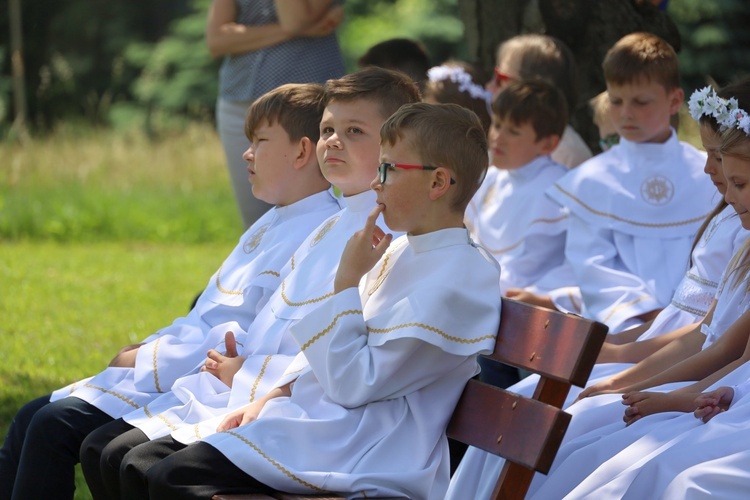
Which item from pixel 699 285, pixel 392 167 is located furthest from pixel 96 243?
pixel 392 167

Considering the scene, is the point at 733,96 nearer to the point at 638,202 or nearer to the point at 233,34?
the point at 638,202

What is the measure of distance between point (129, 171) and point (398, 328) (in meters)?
10.9

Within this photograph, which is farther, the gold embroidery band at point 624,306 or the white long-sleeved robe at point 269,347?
the gold embroidery band at point 624,306

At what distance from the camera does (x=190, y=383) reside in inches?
144

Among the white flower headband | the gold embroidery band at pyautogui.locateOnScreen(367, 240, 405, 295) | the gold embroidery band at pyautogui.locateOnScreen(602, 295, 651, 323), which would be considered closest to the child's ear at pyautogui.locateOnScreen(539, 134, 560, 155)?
the gold embroidery band at pyautogui.locateOnScreen(602, 295, 651, 323)

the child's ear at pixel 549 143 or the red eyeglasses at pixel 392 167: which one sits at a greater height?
the child's ear at pixel 549 143

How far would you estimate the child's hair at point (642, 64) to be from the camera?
15.2ft

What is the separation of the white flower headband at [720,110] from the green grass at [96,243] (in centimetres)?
275

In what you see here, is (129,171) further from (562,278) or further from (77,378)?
(562,278)

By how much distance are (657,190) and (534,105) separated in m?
0.70

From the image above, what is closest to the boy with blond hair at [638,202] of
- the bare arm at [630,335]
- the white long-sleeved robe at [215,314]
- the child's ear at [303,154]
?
the bare arm at [630,335]

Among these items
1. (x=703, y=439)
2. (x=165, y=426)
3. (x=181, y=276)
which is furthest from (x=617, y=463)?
(x=181, y=276)

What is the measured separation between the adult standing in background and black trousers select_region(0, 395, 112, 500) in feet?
7.89

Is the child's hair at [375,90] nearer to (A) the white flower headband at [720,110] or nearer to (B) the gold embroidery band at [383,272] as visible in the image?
(B) the gold embroidery band at [383,272]
